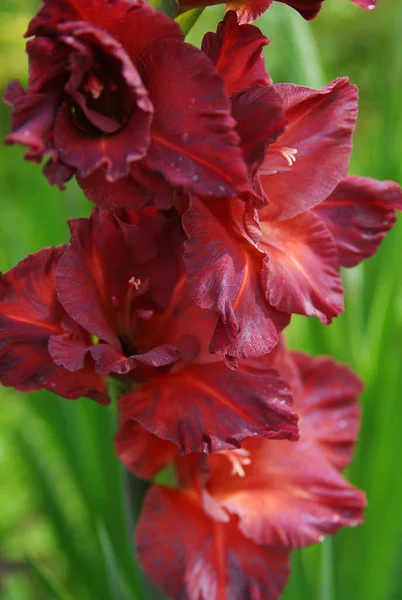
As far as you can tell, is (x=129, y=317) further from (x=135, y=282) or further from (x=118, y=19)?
(x=118, y=19)

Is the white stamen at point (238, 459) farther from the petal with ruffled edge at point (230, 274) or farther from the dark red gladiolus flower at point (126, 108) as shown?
the dark red gladiolus flower at point (126, 108)

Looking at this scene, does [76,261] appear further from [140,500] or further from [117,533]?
[117,533]

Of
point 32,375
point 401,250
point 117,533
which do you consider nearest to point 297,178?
point 32,375

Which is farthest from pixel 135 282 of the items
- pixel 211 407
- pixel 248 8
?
pixel 248 8

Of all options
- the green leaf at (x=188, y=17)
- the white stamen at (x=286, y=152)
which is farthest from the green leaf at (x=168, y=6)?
the white stamen at (x=286, y=152)

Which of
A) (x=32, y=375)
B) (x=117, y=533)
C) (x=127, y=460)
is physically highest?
(x=32, y=375)

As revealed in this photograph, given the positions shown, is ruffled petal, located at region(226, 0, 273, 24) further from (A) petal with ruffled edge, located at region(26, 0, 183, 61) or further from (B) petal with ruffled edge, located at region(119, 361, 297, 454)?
(B) petal with ruffled edge, located at region(119, 361, 297, 454)
